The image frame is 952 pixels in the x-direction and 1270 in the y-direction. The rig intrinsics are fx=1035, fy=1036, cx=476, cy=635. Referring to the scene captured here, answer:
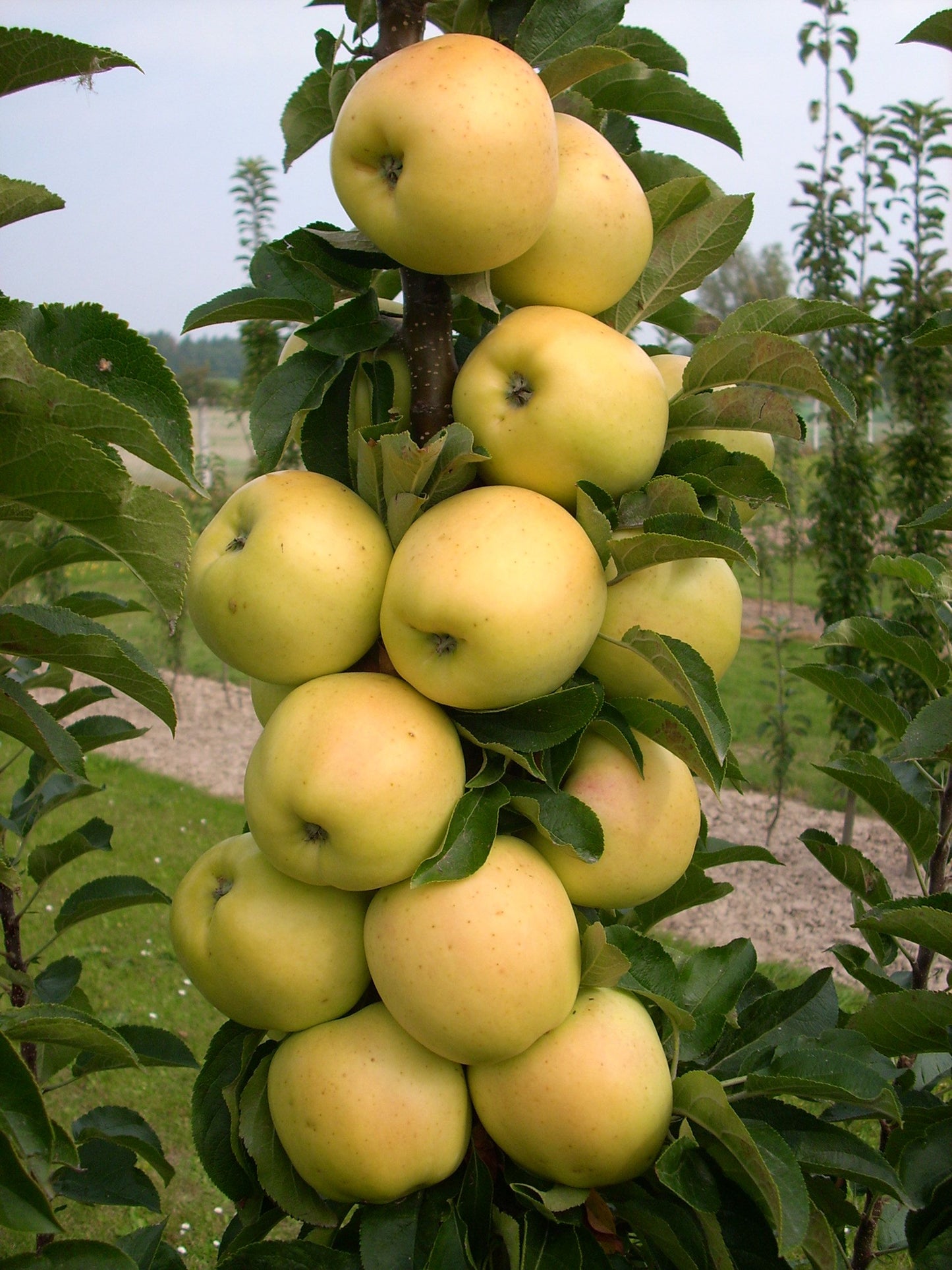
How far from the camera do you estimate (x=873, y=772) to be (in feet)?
5.42

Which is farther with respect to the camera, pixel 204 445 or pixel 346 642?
pixel 204 445

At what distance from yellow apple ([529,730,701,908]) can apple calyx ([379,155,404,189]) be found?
2.23 feet

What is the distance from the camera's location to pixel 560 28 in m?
1.26

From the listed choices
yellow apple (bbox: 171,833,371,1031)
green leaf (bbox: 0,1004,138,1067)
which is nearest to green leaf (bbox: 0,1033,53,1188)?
green leaf (bbox: 0,1004,138,1067)

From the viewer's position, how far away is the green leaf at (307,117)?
4.61 ft

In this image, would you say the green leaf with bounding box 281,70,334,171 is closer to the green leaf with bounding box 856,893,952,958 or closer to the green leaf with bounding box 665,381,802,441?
the green leaf with bounding box 665,381,802,441

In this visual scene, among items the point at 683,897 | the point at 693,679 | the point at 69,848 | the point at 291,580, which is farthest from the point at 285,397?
the point at 69,848

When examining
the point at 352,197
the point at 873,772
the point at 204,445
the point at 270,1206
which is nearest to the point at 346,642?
the point at 352,197

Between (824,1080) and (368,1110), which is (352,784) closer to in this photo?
(368,1110)

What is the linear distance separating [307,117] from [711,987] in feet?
4.27

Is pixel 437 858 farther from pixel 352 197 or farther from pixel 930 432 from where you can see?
pixel 930 432

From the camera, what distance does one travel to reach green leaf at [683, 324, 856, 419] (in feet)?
3.81

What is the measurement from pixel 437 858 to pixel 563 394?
51 centimetres

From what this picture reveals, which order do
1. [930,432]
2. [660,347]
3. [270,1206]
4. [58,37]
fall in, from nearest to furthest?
1. [58,37]
2. [270,1206]
3. [660,347]
4. [930,432]
